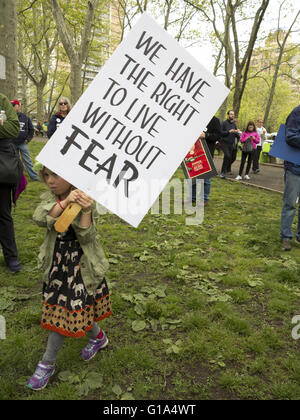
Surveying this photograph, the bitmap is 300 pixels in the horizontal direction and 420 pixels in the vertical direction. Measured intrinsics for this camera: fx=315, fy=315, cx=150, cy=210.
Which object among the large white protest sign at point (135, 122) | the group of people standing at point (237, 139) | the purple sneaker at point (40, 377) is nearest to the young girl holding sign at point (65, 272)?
the purple sneaker at point (40, 377)

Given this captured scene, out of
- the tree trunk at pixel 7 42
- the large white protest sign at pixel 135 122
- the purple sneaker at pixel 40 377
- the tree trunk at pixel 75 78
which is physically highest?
the tree trunk at pixel 75 78

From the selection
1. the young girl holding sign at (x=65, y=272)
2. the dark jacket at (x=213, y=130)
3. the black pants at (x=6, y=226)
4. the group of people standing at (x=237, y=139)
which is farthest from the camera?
the group of people standing at (x=237, y=139)

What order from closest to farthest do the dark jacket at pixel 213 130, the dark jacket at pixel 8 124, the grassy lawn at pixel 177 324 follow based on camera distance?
the grassy lawn at pixel 177 324
the dark jacket at pixel 8 124
the dark jacket at pixel 213 130

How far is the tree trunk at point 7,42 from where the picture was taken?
191 inches

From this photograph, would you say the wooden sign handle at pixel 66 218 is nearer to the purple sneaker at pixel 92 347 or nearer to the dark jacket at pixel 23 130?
the purple sneaker at pixel 92 347

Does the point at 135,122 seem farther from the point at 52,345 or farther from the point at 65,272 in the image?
the point at 52,345

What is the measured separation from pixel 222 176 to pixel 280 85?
45481mm

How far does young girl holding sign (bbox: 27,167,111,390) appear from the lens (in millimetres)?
2016

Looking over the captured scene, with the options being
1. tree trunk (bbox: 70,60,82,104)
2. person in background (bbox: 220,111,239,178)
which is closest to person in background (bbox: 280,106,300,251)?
person in background (bbox: 220,111,239,178)

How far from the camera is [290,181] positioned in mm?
4559

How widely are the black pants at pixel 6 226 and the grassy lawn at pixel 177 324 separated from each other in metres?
0.25

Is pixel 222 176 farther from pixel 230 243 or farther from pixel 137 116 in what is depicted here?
pixel 137 116

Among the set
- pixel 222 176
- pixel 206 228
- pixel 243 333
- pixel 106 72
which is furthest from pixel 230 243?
pixel 222 176

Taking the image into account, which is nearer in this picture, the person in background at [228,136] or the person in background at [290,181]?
the person in background at [290,181]
